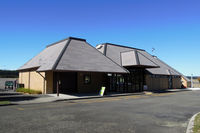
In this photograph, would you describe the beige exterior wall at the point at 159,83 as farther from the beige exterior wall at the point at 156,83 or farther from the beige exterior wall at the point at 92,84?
the beige exterior wall at the point at 92,84

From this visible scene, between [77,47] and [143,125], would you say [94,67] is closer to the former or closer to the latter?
[77,47]

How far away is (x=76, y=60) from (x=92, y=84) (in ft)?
15.2

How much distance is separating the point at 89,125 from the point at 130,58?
21.2 meters

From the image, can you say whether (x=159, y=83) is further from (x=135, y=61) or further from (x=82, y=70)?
(x=82, y=70)

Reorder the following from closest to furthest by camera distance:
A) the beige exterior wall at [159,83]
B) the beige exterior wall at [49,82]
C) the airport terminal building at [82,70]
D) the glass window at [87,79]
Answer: the airport terminal building at [82,70]
the beige exterior wall at [49,82]
the glass window at [87,79]
the beige exterior wall at [159,83]

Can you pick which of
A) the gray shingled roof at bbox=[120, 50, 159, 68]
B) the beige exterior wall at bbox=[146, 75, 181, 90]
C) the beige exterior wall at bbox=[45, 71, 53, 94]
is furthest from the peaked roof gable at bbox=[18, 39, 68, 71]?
the beige exterior wall at bbox=[146, 75, 181, 90]

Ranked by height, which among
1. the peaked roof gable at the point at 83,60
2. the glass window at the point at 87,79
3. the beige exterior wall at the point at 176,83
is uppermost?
the peaked roof gable at the point at 83,60

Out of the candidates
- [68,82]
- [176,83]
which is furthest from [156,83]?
[68,82]

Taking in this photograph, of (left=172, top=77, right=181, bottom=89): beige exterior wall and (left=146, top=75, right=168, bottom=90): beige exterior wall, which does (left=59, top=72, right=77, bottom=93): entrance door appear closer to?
(left=146, top=75, right=168, bottom=90): beige exterior wall

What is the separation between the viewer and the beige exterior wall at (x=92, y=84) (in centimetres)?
2292

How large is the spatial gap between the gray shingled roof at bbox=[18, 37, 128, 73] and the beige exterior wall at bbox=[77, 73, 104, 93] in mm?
2200

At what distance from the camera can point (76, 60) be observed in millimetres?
21438

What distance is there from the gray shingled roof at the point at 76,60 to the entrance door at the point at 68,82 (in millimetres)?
2775

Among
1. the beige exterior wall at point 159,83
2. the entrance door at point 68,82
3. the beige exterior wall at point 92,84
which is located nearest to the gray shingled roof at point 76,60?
the beige exterior wall at point 92,84
